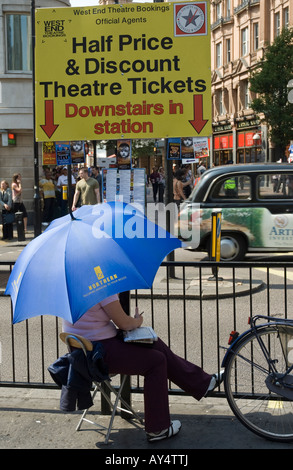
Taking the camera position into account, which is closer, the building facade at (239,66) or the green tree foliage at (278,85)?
the green tree foliage at (278,85)

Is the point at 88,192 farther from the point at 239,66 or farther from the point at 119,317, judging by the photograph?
the point at 239,66

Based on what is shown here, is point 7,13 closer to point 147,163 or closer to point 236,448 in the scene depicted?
point 236,448

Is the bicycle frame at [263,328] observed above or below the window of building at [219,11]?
below

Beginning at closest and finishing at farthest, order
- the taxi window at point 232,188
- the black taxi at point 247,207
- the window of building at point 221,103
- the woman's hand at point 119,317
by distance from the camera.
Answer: the woman's hand at point 119,317 < the black taxi at point 247,207 < the taxi window at point 232,188 < the window of building at point 221,103

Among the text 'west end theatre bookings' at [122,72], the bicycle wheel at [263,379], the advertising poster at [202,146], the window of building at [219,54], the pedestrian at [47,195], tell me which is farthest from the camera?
the window of building at [219,54]

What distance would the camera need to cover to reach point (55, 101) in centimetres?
885

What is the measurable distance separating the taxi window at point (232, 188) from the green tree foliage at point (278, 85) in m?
31.2

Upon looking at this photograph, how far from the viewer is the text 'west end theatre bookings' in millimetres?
8836

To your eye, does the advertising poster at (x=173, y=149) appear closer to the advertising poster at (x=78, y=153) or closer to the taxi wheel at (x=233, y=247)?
the taxi wheel at (x=233, y=247)

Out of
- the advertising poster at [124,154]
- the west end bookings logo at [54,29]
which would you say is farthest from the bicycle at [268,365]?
the advertising poster at [124,154]

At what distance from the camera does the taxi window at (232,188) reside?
12734 millimetres

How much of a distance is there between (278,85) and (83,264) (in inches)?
1625

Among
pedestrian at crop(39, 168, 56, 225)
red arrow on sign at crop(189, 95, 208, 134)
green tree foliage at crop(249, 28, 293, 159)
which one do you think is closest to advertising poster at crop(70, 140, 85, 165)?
pedestrian at crop(39, 168, 56, 225)

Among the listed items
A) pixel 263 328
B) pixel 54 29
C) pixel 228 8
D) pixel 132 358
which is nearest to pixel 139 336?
pixel 132 358
